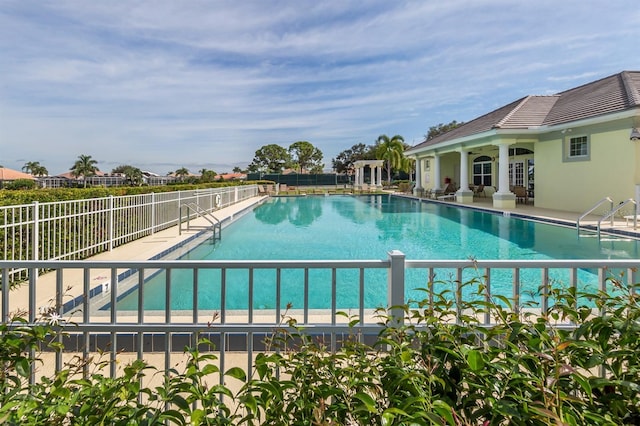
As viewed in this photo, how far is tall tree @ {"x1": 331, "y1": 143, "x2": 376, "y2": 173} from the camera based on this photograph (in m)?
69.0

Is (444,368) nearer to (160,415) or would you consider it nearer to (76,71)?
(160,415)

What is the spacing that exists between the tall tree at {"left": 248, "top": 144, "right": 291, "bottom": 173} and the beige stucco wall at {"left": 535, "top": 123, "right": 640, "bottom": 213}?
57.6m

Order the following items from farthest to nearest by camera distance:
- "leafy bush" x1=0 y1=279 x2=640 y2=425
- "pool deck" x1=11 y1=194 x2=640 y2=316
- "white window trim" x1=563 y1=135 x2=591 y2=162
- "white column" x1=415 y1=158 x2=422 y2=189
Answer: "white column" x1=415 y1=158 x2=422 y2=189 → "white window trim" x1=563 y1=135 x2=591 y2=162 → "pool deck" x1=11 y1=194 x2=640 y2=316 → "leafy bush" x1=0 y1=279 x2=640 y2=425

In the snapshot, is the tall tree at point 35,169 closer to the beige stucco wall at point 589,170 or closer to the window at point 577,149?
the beige stucco wall at point 589,170

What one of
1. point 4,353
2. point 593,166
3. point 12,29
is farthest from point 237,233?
point 593,166

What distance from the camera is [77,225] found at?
6984 millimetres

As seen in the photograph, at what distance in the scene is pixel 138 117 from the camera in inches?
1028

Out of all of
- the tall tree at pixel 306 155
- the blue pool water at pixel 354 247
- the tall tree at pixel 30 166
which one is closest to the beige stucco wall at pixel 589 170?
the blue pool water at pixel 354 247

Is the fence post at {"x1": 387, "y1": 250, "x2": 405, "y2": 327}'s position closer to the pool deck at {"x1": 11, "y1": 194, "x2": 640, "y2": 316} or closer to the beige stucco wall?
the pool deck at {"x1": 11, "y1": 194, "x2": 640, "y2": 316}

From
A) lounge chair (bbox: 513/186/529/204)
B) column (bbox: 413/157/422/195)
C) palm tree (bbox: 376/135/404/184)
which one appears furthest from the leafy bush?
palm tree (bbox: 376/135/404/184)

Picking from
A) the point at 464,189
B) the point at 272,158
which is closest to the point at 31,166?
the point at 272,158

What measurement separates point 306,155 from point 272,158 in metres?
6.30

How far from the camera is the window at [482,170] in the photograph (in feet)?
77.0

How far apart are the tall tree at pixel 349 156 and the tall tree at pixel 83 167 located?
164 ft
